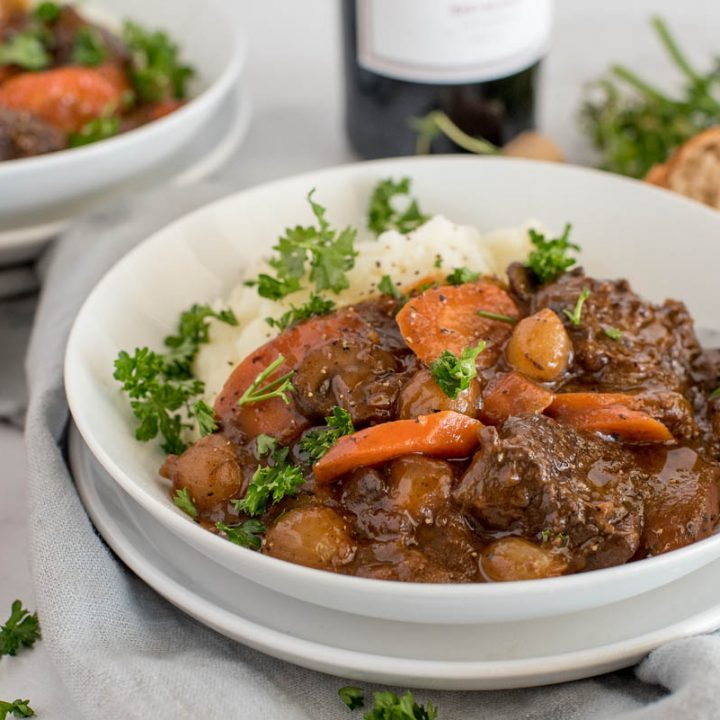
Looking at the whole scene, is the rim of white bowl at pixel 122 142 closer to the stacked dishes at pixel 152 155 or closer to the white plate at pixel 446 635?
the stacked dishes at pixel 152 155

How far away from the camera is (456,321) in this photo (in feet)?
14.0

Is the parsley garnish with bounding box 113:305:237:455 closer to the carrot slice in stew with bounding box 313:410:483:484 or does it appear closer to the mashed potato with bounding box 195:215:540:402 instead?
the mashed potato with bounding box 195:215:540:402

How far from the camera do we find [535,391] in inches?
156

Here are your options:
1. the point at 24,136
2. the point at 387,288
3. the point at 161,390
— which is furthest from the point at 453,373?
the point at 24,136

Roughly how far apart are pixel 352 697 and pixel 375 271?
192 centimetres

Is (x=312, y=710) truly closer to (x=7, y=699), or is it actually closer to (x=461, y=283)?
(x=7, y=699)

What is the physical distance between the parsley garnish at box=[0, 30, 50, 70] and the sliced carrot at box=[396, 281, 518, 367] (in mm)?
3866

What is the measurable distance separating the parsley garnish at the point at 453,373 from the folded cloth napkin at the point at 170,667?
3.34 feet

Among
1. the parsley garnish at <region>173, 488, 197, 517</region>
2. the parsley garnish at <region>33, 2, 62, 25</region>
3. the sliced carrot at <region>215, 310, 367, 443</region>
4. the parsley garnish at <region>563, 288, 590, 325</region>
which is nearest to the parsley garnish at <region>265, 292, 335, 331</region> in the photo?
the sliced carrot at <region>215, 310, 367, 443</region>

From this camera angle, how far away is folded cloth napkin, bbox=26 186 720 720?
3357mm

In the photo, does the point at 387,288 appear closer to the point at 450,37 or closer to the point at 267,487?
the point at 267,487

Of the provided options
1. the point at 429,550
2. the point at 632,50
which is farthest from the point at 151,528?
the point at 632,50

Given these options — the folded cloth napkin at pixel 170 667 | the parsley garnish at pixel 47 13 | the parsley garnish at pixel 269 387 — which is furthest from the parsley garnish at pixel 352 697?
the parsley garnish at pixel 47 13

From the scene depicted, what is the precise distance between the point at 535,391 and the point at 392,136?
3.36 meters
